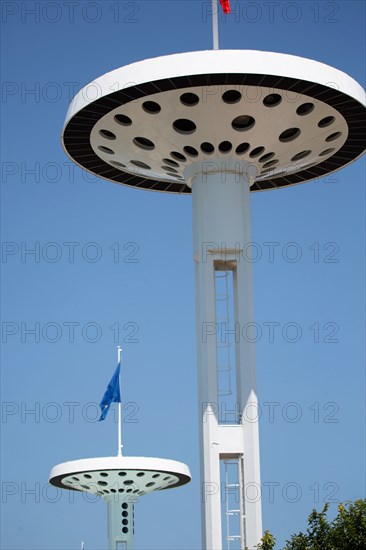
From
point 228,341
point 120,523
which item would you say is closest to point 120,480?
point 120,523

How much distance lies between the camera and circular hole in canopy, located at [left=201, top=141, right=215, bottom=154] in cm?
4059

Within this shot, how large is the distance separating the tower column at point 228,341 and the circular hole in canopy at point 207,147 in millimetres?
437

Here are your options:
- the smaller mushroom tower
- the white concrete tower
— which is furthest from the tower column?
the smaller mushroom tower

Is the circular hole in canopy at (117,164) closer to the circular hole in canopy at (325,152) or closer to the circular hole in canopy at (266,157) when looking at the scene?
the circular hole in canopy at (266,157)

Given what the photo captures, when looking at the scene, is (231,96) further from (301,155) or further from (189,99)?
(301,155)

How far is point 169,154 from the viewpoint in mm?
41625

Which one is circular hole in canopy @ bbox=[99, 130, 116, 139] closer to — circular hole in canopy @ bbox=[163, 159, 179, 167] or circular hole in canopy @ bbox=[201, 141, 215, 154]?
circular hole in canopy @ bbox=[163, 159, 179, 167]

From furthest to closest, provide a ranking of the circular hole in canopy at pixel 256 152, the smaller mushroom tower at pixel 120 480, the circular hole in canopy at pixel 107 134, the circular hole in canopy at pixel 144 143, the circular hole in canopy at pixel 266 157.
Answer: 1. the smaller mushroom tower at pixel 120 480
2. the circular hole in canopy at pixel 266 157
3. the circular hole in canopy at pixel 256 152
4. the circular hole in canopy at pixel 144 143
5. the circular hole in canopy at pixel 107 134

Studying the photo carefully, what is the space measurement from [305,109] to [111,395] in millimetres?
17303

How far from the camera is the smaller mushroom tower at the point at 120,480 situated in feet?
166

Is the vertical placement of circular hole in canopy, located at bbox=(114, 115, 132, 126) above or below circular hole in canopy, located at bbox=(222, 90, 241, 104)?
above

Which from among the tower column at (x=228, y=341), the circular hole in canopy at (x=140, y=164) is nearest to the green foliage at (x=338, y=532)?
the tower column at (x=228, y=341)

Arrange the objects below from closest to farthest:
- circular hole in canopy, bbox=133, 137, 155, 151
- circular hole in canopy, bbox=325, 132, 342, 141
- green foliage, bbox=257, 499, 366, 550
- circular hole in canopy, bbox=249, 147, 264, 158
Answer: green foliage, bbox=257, 499, 366, 550 < circular hole in canopy, bbox=133, 137, 155, 151 < circular hole in canopy, bbox=249, 147, 264, 158 < circular hole in canopy, bbox=325, 132, 342, 141

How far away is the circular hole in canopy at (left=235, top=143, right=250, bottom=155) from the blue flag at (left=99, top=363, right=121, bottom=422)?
14220mm
